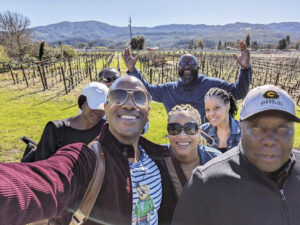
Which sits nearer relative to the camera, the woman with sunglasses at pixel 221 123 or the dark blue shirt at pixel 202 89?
the woman with sunglasses at pixel 221 123

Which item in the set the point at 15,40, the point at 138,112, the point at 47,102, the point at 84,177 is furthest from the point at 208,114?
the point at 15,40

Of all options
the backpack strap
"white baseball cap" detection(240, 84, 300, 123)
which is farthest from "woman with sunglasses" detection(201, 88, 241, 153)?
the backpack strap

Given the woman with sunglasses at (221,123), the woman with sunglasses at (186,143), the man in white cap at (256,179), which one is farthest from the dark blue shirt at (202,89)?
the man in white cap at (256,179)

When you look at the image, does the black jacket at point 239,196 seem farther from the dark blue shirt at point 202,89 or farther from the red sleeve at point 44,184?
the dark blue shirt at point 202,89

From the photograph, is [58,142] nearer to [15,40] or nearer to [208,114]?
[208,114]

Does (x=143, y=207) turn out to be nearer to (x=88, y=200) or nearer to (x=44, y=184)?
(x=88, y=200)

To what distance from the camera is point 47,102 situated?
14.7 meters

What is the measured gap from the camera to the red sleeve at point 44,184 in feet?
3.24

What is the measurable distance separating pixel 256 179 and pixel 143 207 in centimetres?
83

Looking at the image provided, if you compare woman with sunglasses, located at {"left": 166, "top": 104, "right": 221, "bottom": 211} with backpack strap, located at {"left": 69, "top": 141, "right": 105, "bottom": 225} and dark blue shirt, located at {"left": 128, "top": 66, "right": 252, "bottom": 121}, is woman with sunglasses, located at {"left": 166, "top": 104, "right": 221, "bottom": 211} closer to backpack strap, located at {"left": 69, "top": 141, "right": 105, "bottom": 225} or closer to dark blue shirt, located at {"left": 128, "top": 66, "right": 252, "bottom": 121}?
backpack strap, located at {"left": 69, "top": 141, "right": 105, "bottom": 225}

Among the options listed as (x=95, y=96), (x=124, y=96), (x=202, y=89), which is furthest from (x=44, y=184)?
(x=202, y=89)

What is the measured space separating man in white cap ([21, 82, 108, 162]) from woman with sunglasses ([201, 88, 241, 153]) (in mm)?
1518

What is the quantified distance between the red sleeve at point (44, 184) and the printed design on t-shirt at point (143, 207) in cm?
42

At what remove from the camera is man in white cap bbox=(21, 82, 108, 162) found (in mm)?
2377
